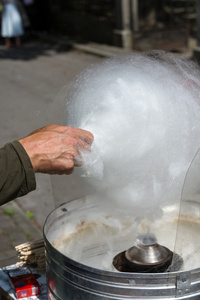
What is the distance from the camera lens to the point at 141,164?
1.61m

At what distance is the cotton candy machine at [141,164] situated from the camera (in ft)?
4.92

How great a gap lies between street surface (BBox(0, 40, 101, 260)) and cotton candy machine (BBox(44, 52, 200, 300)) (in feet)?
6.59

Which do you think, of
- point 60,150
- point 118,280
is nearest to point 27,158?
point 60,150

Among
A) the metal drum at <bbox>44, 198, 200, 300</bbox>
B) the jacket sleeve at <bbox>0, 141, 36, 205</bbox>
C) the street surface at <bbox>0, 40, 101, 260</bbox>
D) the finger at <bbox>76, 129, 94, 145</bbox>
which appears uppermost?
the finger at <bbox>76, 129, 94, 145</bbox>

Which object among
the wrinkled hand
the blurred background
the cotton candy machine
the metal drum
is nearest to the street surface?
the blurred background

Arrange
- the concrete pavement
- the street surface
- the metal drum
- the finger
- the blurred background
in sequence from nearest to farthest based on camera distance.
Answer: the metal drum, the finger, the concrete pavement, the street surface, the blurred background

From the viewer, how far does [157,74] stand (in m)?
1.70

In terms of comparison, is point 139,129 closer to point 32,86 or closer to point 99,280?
point 99,280

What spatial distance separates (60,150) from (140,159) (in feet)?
0.91

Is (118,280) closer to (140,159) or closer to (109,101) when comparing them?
(140,159)

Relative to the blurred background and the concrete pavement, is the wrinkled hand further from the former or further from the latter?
the blurred background

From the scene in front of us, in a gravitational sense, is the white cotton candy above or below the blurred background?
above

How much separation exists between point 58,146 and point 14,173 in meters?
0.18

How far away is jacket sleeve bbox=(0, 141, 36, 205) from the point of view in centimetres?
148
